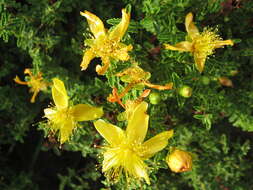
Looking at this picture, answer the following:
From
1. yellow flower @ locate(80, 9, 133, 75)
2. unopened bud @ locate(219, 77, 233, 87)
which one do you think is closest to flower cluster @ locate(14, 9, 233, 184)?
yellow flower @ locate(80, 9, 133, 75)

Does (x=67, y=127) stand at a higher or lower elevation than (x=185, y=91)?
lower

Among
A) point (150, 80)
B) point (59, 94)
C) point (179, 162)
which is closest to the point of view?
point (179, 162)

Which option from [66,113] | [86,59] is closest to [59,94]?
[66,113]

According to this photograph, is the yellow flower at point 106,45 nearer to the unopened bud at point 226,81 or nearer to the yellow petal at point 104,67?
the yellow petal at point 104,67

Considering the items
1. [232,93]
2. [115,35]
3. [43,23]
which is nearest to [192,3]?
[115,35]

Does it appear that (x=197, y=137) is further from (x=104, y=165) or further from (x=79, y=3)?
(x=79, y=3)

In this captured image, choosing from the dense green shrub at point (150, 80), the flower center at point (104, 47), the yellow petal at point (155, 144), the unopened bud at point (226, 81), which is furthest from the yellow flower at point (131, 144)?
the unopened bud at point (226, 81)

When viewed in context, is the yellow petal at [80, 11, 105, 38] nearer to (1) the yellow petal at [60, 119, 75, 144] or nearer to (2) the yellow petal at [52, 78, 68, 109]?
(2) the yellow petal at [52, 78, 68, 109]

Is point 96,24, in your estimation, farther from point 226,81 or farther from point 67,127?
point 226,81
